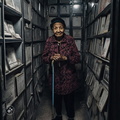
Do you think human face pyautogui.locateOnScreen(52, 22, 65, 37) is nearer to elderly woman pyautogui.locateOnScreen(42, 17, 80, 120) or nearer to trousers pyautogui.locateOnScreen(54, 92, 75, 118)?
elderly woman pyautogui.locateOnScreen(42, 17, 80, 120)

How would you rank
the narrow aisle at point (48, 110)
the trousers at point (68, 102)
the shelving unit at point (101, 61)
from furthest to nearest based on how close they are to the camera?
1. the narrow aisle at point (48, 110)
2. the trousers at point (68, 102)
3. the shelving unit at point (101, 61)

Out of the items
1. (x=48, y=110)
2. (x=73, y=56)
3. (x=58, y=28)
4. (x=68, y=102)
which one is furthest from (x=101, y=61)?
(x=48, y=110)

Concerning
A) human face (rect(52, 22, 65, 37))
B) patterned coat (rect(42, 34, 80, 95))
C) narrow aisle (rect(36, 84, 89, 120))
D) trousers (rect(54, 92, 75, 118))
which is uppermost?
human face (rect(52, 22, 65, 37))

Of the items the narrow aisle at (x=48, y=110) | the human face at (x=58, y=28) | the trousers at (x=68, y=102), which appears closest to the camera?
the human face at (x=58, y=28)

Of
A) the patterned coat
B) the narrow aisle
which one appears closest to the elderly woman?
the patterned coat

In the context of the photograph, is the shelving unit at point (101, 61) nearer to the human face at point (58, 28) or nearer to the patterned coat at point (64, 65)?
the patterned coat at point (64, 65)

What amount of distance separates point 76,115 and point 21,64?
1.48 metres

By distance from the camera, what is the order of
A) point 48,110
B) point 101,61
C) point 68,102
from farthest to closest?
1. point 48,110
2. point 68,102
3. point 101,61

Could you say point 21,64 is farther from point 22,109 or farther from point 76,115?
point 76,115

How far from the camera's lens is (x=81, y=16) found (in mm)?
4109

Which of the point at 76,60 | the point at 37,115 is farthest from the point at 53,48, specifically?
the point at 37,115

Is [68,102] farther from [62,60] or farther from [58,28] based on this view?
[58,28]

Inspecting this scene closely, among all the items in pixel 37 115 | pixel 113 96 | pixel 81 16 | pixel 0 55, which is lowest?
pixel 37 115

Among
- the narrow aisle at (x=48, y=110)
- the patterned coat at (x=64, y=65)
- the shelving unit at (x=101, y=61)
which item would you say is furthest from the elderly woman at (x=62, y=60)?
the narrow aisle at (x=48, y=110)
